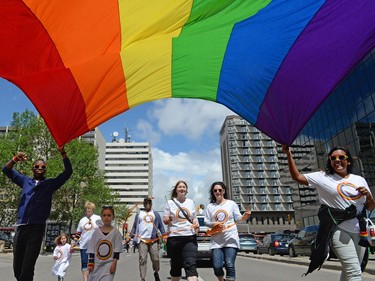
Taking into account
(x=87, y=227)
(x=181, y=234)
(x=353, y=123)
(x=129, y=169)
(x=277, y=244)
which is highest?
(x=129, y=169)

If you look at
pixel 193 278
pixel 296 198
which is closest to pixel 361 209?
pixel 193 278

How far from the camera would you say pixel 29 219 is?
4.61m

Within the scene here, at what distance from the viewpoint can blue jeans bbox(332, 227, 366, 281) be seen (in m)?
3.73

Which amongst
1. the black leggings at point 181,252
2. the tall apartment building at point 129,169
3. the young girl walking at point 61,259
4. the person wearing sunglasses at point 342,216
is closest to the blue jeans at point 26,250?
the black leggings at point 181,252

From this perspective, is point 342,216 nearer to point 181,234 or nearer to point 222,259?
point 222,259

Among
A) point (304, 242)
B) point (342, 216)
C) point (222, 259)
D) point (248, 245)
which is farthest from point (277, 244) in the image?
point (342, 216)

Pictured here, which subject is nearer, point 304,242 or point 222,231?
point 222,231

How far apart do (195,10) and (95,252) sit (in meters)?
3.50

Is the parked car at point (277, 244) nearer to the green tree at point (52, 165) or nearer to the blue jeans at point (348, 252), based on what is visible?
the green tree at point (52, 165)

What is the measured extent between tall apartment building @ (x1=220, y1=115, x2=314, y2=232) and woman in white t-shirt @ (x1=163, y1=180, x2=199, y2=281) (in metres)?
102

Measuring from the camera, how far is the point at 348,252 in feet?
12.5

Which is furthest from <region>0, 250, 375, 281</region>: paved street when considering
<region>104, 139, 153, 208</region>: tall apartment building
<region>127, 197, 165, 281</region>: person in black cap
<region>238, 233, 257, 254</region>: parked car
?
<region>104, 139, 153, 208</region>: tall apartment building

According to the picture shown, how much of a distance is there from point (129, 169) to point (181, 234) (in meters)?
150

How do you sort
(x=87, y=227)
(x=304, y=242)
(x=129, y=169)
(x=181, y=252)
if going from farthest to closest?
(x=129, y=169), (x=304, y=242), (x=87, y=227), (x=181, y=252)
